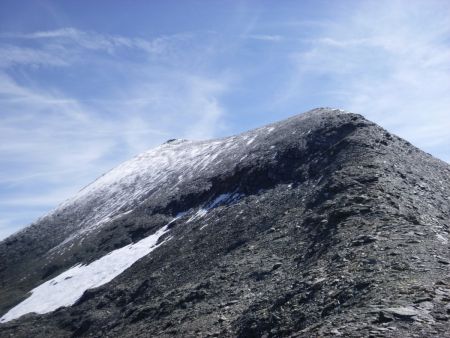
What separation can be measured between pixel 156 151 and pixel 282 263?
68330mm

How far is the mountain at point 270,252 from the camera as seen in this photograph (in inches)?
611

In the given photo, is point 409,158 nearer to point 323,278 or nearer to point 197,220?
point 197,220

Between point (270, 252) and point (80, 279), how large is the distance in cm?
2066

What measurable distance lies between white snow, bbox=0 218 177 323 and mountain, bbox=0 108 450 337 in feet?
0.57

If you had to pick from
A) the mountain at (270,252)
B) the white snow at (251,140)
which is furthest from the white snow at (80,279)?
the white snow at (251,140)

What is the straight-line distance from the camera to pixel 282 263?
22.7 meters

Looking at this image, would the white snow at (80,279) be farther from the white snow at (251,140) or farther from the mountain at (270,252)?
the white snow at (251,140)

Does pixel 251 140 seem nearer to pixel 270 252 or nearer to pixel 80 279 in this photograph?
pixel 80 279

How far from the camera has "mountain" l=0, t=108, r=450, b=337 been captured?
15515mm

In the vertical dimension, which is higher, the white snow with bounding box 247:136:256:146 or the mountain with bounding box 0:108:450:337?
the white snow with bounding box 247:136:256:146

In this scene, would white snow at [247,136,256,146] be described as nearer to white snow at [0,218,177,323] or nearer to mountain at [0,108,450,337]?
mountain at [0,108,450,337]

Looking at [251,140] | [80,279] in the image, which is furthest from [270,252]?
[251,140]

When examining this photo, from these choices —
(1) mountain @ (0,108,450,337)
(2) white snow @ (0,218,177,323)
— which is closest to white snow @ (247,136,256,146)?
(1) mountain @ (0,108,450,337)

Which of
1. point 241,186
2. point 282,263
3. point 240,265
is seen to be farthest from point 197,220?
point 282,263
